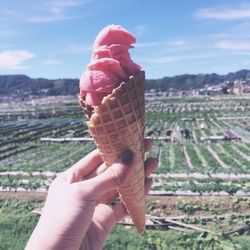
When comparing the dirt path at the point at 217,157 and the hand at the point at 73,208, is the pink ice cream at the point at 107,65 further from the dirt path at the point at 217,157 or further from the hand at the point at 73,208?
the dirt path at the point at 217,157

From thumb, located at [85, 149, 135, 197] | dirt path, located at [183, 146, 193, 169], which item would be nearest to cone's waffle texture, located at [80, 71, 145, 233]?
thumb, located at [85, 149, 135, 197]

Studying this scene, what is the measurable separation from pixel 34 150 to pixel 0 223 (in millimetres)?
22670

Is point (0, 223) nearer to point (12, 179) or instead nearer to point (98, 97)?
point (12, 179)

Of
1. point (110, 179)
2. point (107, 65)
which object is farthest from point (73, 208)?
point (107, 65)

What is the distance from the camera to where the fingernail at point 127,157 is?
322 centimetres

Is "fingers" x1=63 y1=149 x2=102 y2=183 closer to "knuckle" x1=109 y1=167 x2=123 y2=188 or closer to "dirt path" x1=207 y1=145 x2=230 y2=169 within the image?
"knuckle" x1=109 y1=167 x2=123 y2=188

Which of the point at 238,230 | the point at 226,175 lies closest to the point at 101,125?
the point at 238,230

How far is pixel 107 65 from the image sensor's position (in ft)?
10.7

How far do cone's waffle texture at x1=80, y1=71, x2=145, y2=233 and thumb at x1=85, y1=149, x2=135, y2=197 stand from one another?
0.61 feet

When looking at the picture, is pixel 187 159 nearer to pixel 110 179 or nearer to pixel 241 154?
pixel 241 154

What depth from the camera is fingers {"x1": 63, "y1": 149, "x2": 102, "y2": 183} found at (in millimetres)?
3495

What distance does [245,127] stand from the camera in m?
47.5

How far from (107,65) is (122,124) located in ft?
1.62

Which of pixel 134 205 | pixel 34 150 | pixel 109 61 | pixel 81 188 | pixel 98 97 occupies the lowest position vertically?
pixel 34 150
